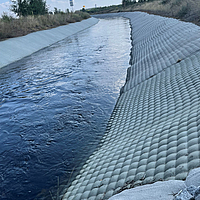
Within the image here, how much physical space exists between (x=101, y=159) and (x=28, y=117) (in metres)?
2.49

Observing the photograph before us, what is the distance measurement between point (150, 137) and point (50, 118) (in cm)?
259

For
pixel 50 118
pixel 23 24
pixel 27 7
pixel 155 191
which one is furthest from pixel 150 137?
pixel 27 7

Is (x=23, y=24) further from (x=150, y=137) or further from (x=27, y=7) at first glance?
(x=150, y=137)

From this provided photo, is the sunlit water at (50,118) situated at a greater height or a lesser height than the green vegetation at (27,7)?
lesser

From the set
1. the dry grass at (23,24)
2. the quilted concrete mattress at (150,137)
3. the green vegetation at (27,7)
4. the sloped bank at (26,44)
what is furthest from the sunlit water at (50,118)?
the green vegetation at (27,7)

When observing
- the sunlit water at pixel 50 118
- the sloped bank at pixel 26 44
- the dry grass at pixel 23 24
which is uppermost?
the dry grass at pixel 23 24

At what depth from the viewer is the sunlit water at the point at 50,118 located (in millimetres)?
3191

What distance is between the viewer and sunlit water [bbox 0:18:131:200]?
3.19m

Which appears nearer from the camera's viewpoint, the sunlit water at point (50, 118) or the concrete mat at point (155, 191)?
the concrete mat at point (155, 191)

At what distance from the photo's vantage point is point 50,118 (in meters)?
4.82

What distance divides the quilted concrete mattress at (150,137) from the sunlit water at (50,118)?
1.14 ft

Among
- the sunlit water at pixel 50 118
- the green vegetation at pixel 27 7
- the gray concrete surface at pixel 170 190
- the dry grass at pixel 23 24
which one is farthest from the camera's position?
the green vegetation at pixel 27 7

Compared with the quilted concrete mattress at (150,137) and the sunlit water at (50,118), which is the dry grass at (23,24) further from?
the quilted concrete mattress at (150,137)

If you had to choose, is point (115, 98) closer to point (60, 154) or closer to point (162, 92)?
point (162, 92)
